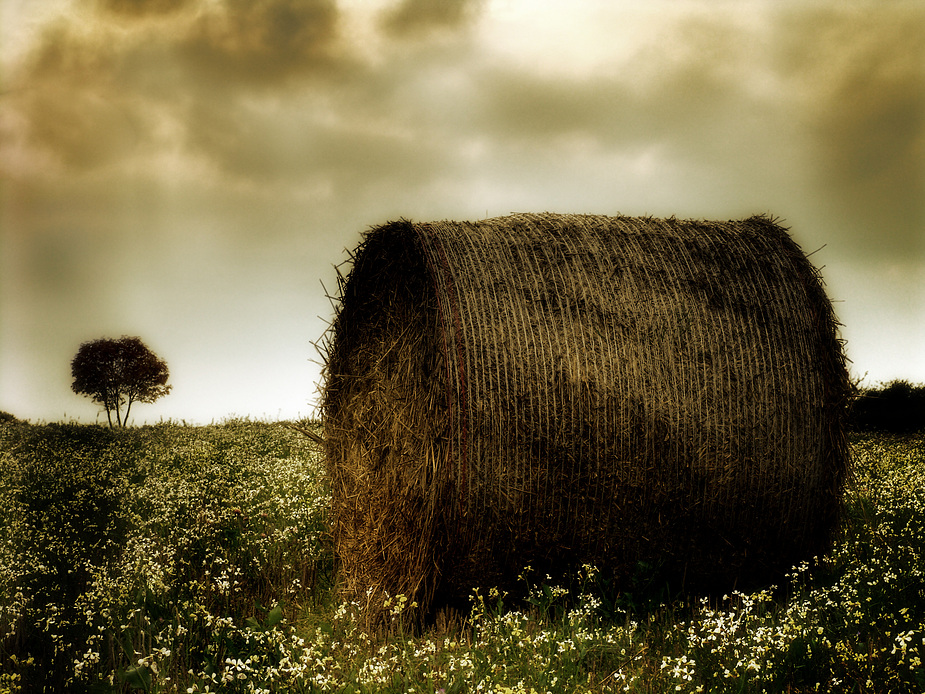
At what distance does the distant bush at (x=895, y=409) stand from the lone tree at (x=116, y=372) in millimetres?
31702

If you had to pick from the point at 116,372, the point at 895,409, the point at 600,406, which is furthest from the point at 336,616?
the point at 116,372

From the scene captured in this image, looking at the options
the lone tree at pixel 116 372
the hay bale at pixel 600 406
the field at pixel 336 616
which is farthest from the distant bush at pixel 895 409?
the lone tree at pixel 116 372

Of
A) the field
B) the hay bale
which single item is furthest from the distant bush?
the hay bale

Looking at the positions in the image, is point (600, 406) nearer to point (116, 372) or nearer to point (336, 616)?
point (336, 616)

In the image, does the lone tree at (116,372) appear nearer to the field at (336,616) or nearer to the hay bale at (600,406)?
the field at (336,616)

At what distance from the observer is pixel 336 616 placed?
5.16m

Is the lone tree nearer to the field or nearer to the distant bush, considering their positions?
the field

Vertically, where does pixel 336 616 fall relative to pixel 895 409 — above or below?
below

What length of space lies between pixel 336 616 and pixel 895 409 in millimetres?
18452

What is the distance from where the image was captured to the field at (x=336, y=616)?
13.4 feet

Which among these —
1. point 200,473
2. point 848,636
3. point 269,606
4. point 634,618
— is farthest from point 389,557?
point 200,473

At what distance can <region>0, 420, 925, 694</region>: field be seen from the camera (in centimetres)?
407

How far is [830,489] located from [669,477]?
1.61 metres

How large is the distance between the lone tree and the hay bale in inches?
1269
